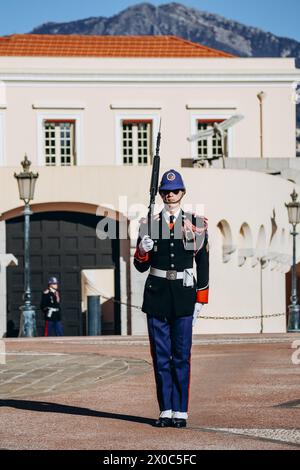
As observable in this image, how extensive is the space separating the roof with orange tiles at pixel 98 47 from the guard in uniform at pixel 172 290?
3700cm

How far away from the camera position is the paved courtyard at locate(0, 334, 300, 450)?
9.32m

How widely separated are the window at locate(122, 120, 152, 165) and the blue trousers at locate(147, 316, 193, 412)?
34.0m

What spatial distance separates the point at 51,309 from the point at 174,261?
66.4ft

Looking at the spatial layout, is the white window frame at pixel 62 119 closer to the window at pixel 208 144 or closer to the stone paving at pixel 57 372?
the window at pixel 208 144

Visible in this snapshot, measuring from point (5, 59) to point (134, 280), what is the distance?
46.8 ft

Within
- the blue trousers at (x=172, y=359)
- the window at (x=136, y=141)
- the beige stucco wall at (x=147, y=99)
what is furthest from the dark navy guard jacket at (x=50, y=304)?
the blue trousers at (x=172, y=359)

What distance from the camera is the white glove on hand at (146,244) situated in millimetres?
10188

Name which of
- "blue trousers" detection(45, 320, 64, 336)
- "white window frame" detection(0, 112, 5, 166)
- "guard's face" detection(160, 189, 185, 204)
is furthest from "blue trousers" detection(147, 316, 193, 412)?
"white window frame" detection(0, 112, 5, 166)

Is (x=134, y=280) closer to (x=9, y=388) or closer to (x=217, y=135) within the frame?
(x=217, y=135)

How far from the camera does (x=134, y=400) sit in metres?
12.4

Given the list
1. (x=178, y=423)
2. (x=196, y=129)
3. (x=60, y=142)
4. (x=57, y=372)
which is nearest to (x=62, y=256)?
(x=60, y=142)

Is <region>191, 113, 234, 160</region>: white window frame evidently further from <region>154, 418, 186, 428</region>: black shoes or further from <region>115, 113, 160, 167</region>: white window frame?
<region>154, 418, 186, 428</region>: black shoes

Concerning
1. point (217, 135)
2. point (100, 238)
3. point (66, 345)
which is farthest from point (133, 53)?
point (66, 345)

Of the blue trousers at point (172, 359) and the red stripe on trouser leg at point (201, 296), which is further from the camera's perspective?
the red stripe on trouser leg at point (201, 296)
